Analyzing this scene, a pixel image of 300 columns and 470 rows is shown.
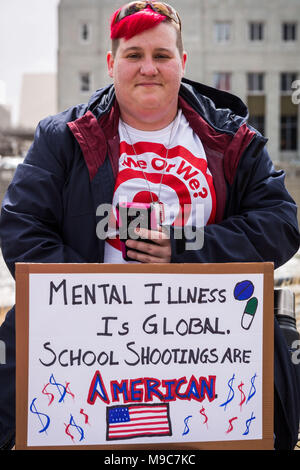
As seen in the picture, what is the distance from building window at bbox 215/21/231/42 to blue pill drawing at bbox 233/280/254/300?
33.0 meters

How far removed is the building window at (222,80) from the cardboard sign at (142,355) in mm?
32077

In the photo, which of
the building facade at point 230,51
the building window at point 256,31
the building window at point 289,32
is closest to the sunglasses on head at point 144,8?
the building facade at point 230,51

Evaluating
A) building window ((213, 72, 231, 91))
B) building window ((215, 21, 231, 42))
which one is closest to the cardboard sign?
building window ((213, 72, 231, 91))

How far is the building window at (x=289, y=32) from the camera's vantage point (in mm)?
32500

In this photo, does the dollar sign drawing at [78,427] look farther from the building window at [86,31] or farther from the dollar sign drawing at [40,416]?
the building window at [86,31]

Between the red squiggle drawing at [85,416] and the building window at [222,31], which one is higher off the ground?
the building window at [222,31]

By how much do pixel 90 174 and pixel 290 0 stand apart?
3396cm

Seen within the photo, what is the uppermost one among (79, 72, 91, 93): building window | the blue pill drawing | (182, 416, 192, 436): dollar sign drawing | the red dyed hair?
(79, 72, 91, 93): building window

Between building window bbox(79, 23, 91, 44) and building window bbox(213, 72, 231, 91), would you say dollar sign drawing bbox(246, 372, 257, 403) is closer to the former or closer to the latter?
building window bbox(213, 72, 231, 91)

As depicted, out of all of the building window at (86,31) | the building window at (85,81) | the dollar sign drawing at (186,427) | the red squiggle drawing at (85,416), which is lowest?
the dollar sign drawing at (186,427)

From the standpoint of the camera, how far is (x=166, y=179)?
→ 1.99 metres

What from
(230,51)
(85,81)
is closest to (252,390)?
(85,81)

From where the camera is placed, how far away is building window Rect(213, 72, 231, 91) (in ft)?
106

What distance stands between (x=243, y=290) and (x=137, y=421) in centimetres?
50
